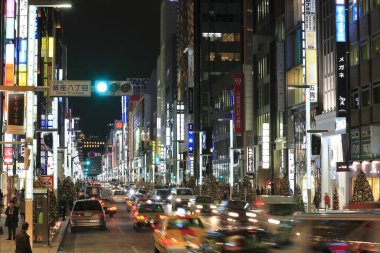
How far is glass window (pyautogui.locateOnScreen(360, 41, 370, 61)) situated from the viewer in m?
47.5

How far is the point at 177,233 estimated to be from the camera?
71.4ft

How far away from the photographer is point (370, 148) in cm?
4700

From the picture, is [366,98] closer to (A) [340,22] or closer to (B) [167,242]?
(A) [340,22]

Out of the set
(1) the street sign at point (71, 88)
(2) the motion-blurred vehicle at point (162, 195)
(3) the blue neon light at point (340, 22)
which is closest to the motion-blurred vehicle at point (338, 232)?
(1) the street sign at point (71, 88)

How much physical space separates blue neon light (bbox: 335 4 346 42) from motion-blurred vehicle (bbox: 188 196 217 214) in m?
15.0

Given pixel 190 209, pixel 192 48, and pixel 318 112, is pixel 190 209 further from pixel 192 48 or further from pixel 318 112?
pixel 192 48

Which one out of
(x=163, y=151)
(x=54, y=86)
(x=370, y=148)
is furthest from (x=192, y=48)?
(x=54, y=86)

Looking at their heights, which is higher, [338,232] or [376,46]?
[376,46]

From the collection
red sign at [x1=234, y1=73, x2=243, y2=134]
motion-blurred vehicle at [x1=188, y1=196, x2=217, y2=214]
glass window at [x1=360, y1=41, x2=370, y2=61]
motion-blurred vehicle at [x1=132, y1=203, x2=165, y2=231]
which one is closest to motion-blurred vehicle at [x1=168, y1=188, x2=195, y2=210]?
motion-blurred vehicle at [x1=188, y1=196, x2=217, y2=214]

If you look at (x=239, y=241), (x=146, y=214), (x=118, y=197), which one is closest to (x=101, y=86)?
(x=146, y=214)

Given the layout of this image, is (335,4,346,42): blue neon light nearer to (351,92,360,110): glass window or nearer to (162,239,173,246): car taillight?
(351,92,360,110): glass window

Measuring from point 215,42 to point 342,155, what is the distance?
75687 millimetres

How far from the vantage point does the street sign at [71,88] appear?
26672mm

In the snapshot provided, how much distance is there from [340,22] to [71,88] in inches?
1110
